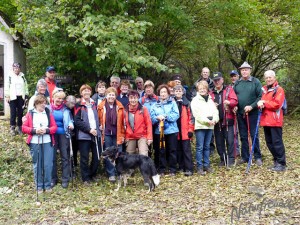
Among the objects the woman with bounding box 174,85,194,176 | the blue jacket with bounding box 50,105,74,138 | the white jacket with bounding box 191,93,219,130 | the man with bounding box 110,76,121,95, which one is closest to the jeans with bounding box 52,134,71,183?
the blue jacket with bounding box 50,105,74,138

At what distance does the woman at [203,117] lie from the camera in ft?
23.0

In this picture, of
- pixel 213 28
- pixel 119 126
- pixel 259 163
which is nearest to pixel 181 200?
pixel 119 126

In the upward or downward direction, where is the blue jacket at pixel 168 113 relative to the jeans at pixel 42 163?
upward

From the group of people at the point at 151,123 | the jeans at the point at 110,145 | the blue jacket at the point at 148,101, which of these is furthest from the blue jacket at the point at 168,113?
the jeans at the point at 110,145

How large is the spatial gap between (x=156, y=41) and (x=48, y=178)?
5.14m

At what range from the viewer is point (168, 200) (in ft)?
19.0

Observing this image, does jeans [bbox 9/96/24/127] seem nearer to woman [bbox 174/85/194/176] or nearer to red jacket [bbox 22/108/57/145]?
red jacket [bbox 22/108/57/145]

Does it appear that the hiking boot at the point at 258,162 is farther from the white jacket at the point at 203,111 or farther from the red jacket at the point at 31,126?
the red jacket at the point at 31,126

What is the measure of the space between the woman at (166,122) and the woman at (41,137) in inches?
79.6

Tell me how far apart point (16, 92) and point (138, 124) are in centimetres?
402

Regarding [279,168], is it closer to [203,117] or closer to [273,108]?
[273,108]

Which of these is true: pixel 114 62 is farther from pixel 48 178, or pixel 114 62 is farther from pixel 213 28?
pixel 213 28

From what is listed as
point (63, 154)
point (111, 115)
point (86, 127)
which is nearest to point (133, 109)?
point (111, 115)

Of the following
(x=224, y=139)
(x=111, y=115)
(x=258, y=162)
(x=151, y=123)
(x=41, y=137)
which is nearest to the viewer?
(x=41, y=137)
